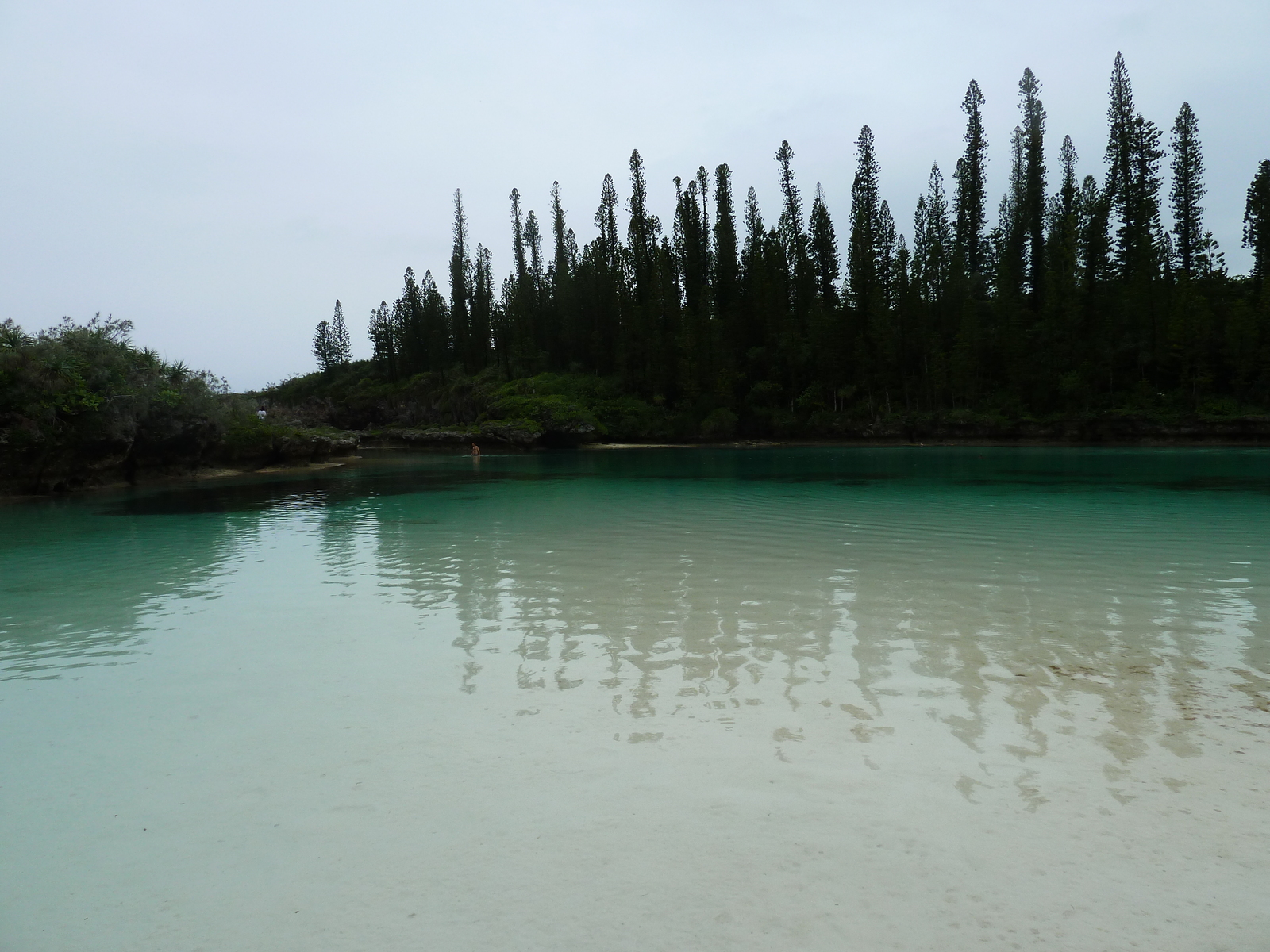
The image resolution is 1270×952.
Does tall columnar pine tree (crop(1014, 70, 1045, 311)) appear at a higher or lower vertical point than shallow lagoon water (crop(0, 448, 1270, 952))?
higher

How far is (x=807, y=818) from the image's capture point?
354 centimetres

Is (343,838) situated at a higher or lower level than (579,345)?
lower

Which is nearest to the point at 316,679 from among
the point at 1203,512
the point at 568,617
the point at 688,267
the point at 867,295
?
the point at 568,617

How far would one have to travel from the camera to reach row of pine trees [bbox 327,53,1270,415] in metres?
49.3

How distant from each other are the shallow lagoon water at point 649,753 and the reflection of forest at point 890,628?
0.15 ft

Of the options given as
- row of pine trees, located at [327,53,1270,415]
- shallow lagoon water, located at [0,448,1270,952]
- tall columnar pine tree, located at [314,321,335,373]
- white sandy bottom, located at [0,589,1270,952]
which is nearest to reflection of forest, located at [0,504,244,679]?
shallow lagoon water, located at [0,448,1270,952]

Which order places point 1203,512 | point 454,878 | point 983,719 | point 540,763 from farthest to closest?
point 1203,512 < point 983,719 < point 540,763 < point 454,878

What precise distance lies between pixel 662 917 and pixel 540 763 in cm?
154

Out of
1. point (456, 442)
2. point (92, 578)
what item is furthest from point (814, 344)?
point (92, 578)

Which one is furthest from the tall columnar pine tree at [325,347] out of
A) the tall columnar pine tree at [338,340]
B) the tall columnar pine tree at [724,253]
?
the tall columnar pine tree at [724,253]

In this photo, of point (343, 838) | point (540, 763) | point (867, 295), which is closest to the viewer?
point (343, 838)

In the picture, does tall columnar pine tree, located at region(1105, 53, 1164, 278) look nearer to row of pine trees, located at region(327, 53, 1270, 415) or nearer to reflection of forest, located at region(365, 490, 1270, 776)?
row of pine trees, located at region(327, 53, 1270, 415)

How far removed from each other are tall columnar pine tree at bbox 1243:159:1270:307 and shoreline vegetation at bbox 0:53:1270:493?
0.20 meters

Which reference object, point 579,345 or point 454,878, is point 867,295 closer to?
point 579,345
